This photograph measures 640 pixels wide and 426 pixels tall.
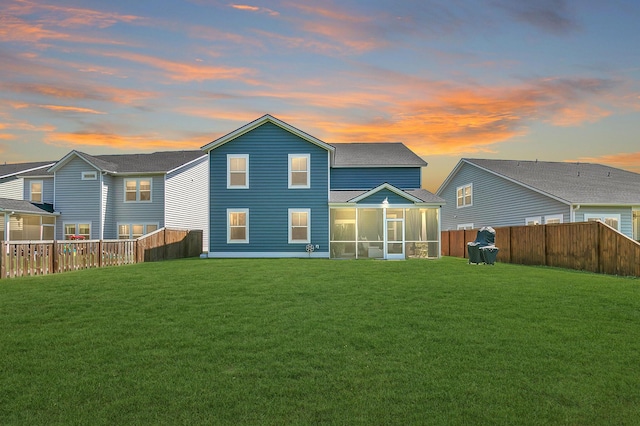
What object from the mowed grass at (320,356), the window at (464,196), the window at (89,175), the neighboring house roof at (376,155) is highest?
the neighboring house roof at (376,155)

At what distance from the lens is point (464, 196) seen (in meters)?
37.2

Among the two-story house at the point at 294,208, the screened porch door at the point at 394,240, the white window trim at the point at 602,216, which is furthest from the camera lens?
the two-story house at the point at 294,208

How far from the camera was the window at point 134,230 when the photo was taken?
32.7 m

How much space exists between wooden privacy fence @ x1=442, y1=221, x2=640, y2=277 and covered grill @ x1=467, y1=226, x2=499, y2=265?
219 cm

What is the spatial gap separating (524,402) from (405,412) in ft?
4.65

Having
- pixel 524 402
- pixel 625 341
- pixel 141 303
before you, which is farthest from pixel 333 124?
pixel 524 402

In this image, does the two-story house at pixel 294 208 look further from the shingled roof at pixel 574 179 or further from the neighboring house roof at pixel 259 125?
the shingled roof at pixel 574 179

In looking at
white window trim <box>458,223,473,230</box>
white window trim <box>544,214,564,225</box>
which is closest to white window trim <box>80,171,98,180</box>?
white window trim <box>458,223,473,230</box>

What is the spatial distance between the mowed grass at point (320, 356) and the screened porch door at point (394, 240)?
1370cm

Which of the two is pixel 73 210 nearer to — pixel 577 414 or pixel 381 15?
pixel 381 15

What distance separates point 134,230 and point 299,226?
42.4 ft

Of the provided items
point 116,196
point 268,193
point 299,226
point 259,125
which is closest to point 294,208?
point 299,226

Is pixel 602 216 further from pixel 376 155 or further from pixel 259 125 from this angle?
pixel 259 125

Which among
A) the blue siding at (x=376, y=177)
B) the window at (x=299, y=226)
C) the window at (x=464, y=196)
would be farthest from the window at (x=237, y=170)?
the window at (x=464, y=196)
